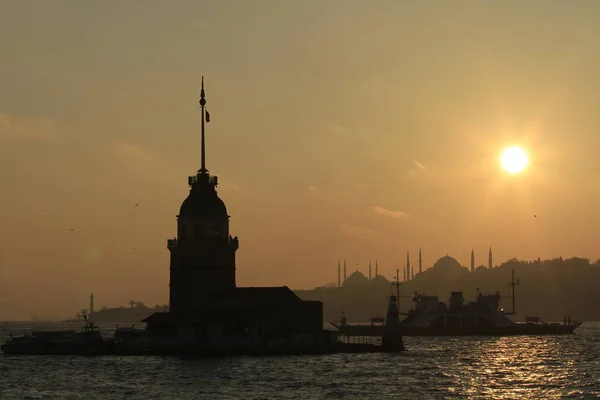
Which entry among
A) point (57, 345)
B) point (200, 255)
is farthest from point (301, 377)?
point (57, 345)

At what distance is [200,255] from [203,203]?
500cm

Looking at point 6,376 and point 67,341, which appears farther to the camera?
point 67,341

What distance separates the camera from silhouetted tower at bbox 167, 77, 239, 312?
336 feet

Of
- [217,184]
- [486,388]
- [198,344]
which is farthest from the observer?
[217,184]

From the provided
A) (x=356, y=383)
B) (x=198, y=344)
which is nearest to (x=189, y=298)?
(x=198, y=344)

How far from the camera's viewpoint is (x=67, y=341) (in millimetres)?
106750

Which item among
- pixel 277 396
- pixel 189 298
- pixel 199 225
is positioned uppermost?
pixel 199 225

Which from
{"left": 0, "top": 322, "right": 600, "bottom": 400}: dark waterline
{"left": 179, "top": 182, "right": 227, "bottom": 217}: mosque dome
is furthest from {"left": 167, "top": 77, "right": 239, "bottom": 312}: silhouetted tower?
{"left": 0, "top": 322, "right": 600, "bottom": 400}: dark waterline

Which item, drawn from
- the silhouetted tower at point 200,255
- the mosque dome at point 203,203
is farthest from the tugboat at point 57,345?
the mosque dome at point 203,203

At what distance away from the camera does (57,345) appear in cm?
10650

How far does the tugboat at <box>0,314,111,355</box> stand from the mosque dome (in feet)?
48.7

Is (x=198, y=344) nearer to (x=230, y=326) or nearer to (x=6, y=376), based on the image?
(x=230, y=326)

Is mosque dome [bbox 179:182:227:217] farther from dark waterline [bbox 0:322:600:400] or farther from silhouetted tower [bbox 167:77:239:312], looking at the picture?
dark waterline [bbox 0:322:600:400]

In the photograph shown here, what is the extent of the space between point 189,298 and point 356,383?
31.2m
